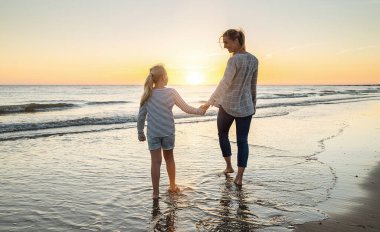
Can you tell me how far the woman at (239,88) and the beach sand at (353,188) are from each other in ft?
4.56

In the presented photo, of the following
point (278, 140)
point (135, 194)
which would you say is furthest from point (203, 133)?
point (135, 194)

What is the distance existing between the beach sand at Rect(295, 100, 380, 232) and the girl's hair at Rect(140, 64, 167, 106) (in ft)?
7.46

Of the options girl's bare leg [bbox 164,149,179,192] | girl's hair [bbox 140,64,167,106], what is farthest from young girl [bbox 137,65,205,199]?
girl's bare leg [bbox 164,149,179,192]

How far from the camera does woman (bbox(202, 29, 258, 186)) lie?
16.4ft

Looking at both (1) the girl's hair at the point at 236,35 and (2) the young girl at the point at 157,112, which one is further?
(1) the girl's hair at the point at 236,35

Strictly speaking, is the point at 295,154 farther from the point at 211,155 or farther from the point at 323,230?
the point at 323,230

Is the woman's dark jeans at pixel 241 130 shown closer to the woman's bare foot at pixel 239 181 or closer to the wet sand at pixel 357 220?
the woman's bare foot at pixel 239 181

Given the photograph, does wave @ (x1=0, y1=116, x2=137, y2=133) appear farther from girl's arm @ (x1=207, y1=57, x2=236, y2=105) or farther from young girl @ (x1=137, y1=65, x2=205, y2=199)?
girl's arm @ (x1=207, y1=57, x2=236, y2=105)

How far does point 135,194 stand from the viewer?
15.2 feet

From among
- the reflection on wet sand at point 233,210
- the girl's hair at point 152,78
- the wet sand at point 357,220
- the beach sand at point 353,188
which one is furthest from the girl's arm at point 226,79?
the wet sand at point 357,220

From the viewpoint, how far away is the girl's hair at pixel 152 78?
439 cm

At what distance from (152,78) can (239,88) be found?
1.34 meters

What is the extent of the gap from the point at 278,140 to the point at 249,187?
4781 mm

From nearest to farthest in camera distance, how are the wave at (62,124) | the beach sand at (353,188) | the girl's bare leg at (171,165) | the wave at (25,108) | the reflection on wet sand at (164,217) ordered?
the reflection on wet sand at (164,217)
the beach sand at (353,188)
the girl's bare leg at (171,165)
the wave at (62,124)
the wave at (25,108)
